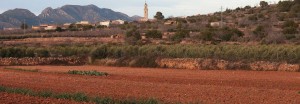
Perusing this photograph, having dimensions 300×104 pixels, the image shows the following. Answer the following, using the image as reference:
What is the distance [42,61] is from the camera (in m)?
50.5

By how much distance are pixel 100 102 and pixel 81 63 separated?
3674 centimetres

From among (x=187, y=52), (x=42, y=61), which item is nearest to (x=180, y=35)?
(x=187, y=52)

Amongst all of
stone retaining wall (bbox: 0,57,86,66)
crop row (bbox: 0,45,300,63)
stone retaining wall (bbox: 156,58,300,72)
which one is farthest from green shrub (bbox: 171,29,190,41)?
stone retaining wall (bbox: 156,58,300,72)

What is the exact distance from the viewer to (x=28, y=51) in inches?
2100

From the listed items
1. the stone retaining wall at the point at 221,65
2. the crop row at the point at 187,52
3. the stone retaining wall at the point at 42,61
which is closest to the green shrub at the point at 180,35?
the crop row at the point at 187,52

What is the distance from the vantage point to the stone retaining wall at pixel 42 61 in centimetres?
4922

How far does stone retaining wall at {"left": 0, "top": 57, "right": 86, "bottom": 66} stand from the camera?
161 ft

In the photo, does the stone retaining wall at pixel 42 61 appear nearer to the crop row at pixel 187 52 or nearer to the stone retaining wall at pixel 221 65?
the crop row at pixel 187 52

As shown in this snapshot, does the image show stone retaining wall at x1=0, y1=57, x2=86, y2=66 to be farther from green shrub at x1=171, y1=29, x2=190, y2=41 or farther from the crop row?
green shrub at x1=171, y1=29, x2=190, y2=41

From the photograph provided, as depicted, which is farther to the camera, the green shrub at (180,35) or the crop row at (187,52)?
the green shrub at (180,35)

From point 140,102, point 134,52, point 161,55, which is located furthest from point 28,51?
point 140,102

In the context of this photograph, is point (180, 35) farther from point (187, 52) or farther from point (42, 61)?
point (42, 61)

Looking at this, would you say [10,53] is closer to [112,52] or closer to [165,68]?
[112,52]

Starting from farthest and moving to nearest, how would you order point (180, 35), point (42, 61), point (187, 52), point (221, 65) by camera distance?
point (180, 35), point (42, 61), point (187, 52), point (221, 65)
